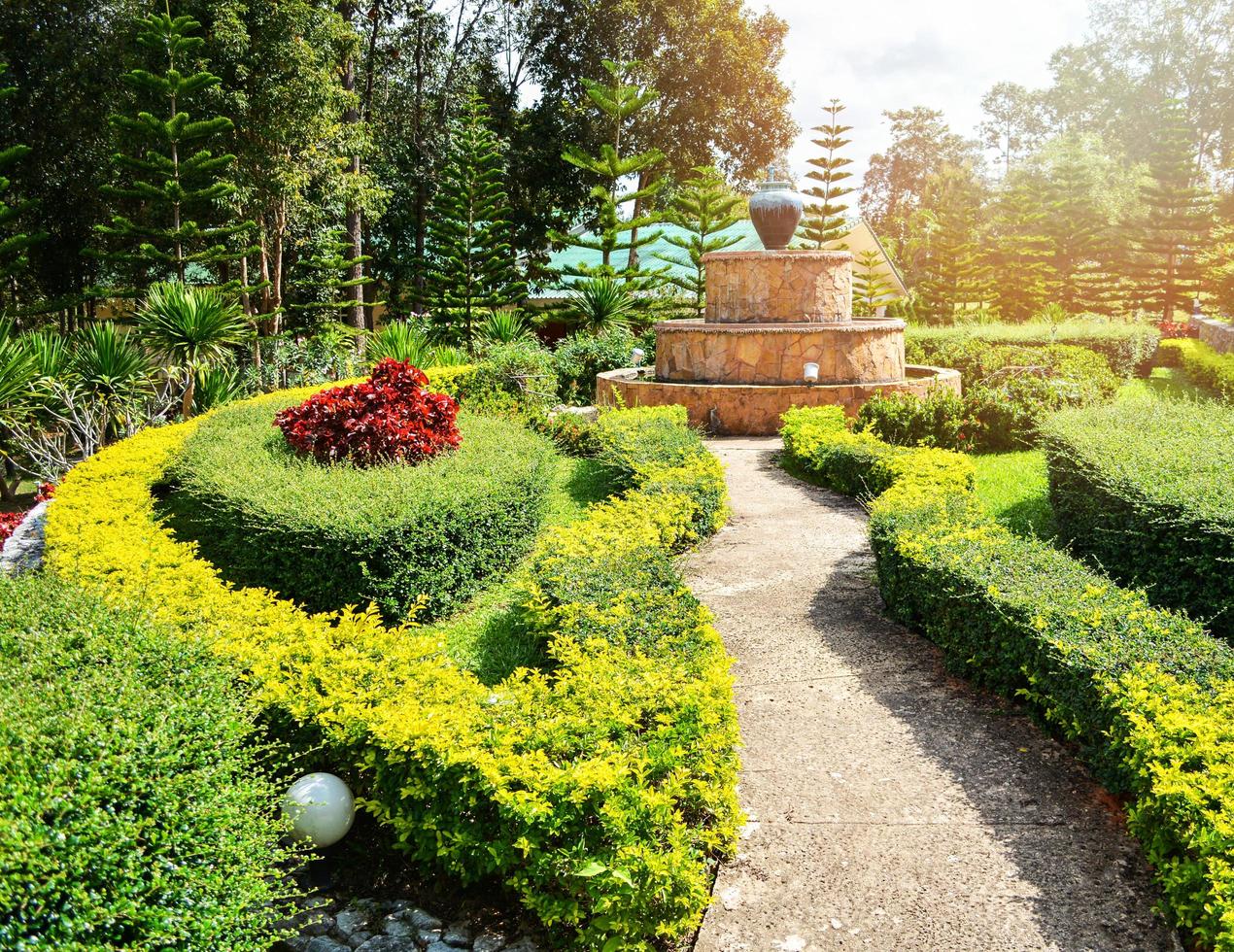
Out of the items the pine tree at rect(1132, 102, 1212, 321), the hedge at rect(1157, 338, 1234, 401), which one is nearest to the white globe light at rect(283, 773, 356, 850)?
the hedge at rect(1157, 338, 1234, 401)

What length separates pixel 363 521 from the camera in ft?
17.8

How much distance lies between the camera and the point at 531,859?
2.83m

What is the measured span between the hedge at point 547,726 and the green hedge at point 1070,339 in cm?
1379

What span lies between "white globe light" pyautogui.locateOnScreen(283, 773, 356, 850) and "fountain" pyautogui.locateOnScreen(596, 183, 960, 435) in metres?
8.12

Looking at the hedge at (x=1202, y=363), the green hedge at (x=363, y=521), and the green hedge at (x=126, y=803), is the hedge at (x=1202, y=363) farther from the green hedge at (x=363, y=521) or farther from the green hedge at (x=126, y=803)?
the green hedge at (x=126, y=803)

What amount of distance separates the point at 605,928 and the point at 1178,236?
32768 mm

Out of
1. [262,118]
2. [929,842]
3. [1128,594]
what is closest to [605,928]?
[929,842]

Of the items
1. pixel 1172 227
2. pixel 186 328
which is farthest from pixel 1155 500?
pixel 1172 227

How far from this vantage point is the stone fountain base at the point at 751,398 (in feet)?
36.6

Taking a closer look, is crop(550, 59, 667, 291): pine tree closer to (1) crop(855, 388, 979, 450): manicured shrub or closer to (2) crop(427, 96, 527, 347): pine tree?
(2) crop(427, 96, 527, 347): pine tree

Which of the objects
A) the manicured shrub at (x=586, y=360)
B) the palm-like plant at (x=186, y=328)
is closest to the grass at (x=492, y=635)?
the palm-like plant at (x=186, y=328)

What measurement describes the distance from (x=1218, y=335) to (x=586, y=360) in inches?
561

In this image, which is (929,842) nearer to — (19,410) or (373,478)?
(373,478)

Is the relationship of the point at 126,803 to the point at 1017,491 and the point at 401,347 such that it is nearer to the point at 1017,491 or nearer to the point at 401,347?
the point at 1017,491
